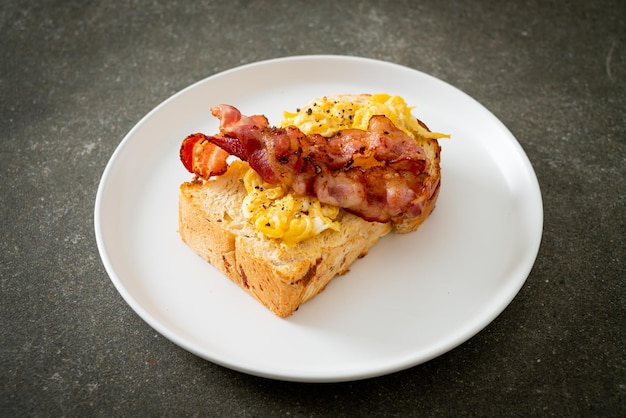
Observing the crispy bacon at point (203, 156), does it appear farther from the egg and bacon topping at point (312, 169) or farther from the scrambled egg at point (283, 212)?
the scrambled egg at point (283, 212)

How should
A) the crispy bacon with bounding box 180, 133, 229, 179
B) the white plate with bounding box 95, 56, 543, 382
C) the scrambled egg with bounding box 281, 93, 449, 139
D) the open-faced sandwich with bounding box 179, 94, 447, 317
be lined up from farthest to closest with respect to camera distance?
1. the scrambled egg with bounding box 281, 93, 449, 139
2. the crispy bacon with bounding box 180, 133, 229, 179
3. the open-faced sandwich with bounding box 179, 94, 447, 317
4. the white plate with bounding box 95, 56, 543, 382

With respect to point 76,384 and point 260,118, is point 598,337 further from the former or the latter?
point 76,384

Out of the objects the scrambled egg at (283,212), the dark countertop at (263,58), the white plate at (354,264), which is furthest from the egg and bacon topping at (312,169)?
the dark countertop at (263,58)

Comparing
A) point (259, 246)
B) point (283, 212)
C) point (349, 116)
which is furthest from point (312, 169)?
point (349, 116)

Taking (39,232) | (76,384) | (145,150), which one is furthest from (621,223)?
(39,232)

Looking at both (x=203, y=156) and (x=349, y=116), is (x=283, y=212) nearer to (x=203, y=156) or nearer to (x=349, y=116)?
(x=203, y=156)

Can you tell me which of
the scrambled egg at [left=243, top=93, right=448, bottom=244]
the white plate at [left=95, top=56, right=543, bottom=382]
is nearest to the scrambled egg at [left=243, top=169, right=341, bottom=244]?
the scrambled egg at [left=243, top=93, right=448, bottom=244]

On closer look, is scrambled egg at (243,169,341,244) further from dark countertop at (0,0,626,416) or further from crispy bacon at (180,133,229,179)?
dark countertop at (0,0,626,416)
